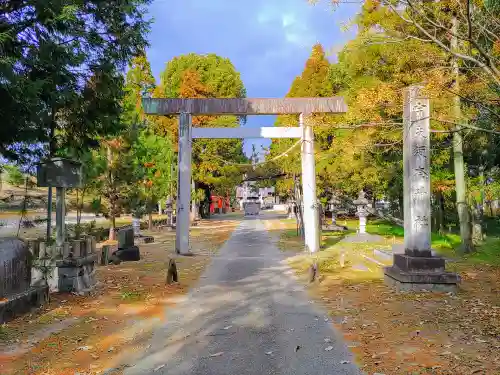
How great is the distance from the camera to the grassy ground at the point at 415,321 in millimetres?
4682

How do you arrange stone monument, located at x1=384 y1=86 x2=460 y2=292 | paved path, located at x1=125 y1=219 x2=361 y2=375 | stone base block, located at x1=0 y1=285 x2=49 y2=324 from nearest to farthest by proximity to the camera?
paved path, located at x1=125 y1=219 x2=361 y2=375 → stone base block, located at x1=0 y1=285 x2=49 y2=324 → stone monument, located at x1=384 y1=86 x2=460 y2=292

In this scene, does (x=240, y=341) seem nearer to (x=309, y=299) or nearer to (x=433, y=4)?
(x=309, y=299)

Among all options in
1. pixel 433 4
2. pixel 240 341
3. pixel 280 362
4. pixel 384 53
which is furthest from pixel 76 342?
pixel 384 53

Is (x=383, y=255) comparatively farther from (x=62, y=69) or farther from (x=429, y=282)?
(x=62, y=69)

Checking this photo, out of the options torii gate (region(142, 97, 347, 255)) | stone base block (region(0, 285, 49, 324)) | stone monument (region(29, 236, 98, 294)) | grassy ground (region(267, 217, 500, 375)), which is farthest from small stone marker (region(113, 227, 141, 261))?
stone base block (region(0, 285, 49, 324))

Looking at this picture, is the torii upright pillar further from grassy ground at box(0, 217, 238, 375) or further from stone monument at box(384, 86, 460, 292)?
grassy ground at box(0, 217, 238, 375)

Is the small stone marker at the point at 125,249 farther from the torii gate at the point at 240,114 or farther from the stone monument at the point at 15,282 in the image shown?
the stone monument at the point at 15,282

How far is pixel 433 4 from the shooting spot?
27.1ft

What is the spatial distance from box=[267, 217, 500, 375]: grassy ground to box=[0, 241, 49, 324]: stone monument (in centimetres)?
465

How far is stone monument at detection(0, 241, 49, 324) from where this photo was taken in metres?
6.18

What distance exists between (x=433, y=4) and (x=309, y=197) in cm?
810

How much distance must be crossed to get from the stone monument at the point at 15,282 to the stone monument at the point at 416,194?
6508 mm

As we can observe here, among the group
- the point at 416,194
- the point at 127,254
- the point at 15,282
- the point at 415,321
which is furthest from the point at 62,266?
Result: the point at 416,194

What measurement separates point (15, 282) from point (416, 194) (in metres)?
7.39
